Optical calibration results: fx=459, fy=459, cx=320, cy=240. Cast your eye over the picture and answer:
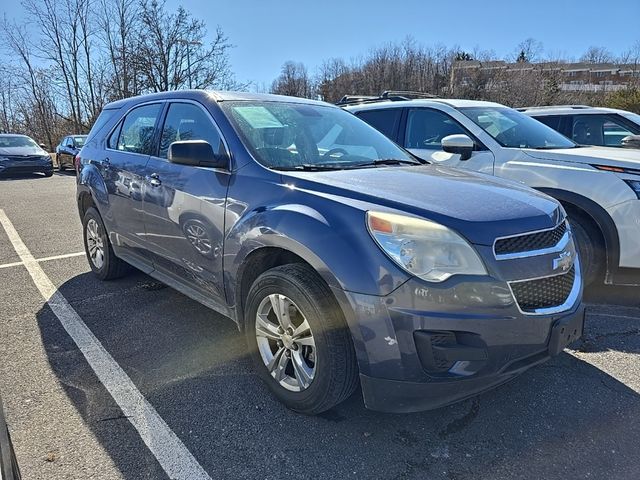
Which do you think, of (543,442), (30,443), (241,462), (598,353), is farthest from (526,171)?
(30,443)

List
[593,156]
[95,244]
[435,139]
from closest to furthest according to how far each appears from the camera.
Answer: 1. [593,156]
2. [95,244]
3. [435,139]

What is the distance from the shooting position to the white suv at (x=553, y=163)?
4.01 meters

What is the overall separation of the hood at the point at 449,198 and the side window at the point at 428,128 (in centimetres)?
250

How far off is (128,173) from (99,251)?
4.26ft

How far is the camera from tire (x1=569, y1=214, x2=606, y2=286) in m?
4.17

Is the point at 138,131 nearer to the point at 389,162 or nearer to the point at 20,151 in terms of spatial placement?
the point at 389,162

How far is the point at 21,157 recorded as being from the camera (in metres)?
16.4

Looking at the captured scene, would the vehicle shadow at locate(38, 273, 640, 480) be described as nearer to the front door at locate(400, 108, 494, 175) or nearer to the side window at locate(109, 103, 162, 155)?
the side window at locate(109, 103, 162, 155)

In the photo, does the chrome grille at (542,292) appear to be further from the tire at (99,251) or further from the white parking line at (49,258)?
the white parking line at (49,258)

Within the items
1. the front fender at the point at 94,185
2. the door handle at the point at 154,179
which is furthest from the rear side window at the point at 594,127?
the front fender at the point at 94,185

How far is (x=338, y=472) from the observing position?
6.97 feet

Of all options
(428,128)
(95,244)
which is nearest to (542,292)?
(428,128)

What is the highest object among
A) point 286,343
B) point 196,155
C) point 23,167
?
point 196,155

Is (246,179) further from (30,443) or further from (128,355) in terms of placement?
(30,443)
